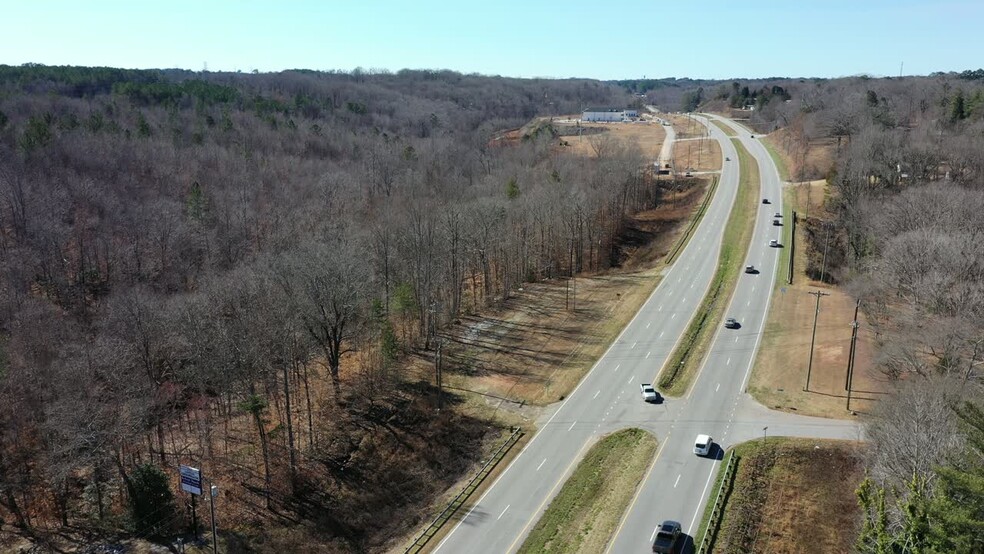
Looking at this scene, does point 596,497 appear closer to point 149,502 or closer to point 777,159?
point 149,502

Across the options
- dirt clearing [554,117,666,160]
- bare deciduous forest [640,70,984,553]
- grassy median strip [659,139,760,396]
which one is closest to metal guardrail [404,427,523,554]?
grassy median strip [659,139,760,396]

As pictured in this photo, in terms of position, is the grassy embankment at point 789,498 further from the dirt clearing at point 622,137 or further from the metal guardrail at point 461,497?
the dirt clearing at point 622,137

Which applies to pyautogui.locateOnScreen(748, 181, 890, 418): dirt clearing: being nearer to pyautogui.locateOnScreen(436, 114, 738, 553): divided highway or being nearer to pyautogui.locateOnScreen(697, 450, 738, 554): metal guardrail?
pyautogui.locateOnScreen(436, 114, 738, 553): divided highway

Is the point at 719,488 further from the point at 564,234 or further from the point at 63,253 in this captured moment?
the point at 63,253

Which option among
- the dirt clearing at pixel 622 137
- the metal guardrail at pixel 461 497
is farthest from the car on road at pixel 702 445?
the dirt clearing at pixel 622 137

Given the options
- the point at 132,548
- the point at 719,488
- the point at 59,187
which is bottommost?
the point at 132,548

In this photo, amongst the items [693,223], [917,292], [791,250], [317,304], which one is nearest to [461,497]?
[317,304]

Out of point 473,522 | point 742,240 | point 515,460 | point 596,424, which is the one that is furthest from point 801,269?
point 473,522

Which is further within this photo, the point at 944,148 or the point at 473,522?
the point at 944,148
